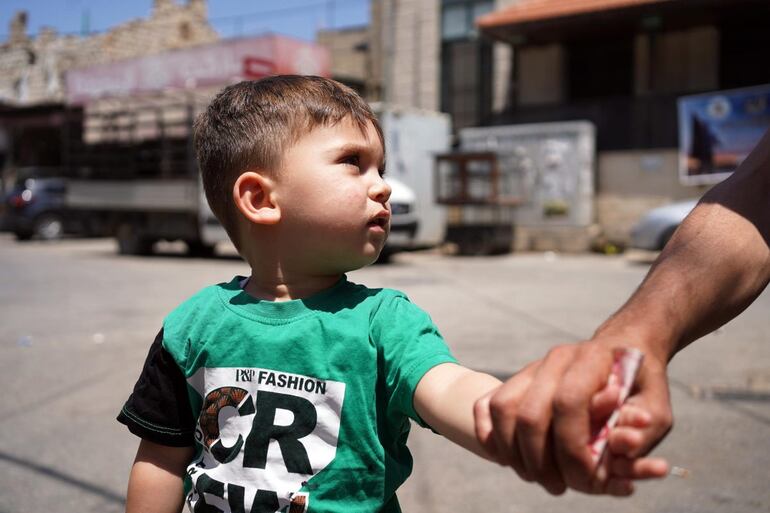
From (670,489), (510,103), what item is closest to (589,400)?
(670,489)

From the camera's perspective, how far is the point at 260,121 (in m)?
1.40

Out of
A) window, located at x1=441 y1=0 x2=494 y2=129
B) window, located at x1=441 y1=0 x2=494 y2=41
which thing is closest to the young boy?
window, located at x1=441 y1=0 x2=494 y2=129

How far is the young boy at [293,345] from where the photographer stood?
4.27 ft

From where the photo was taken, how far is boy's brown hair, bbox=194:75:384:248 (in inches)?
54.4

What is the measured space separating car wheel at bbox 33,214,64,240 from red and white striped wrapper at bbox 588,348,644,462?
21.4 meters

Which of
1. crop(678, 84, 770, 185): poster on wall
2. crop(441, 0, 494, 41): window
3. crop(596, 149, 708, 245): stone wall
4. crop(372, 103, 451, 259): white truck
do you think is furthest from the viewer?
crop(441, 0, 494, 41): window

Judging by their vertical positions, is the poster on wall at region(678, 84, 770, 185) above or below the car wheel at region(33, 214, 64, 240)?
above

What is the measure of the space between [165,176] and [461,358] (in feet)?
→ 33.8

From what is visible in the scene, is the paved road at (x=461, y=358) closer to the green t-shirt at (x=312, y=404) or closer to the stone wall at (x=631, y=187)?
the green t-shirt at (x=312, y=404)

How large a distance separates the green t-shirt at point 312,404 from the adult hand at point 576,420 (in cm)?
42

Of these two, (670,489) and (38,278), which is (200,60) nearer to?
(38,278)

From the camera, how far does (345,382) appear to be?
130 cm

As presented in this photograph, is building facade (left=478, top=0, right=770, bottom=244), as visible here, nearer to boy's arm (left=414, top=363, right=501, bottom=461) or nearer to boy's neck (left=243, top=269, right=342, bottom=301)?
boy's neck (left=243, top=269, right=342, bottom=301)

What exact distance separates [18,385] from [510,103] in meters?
16.0
